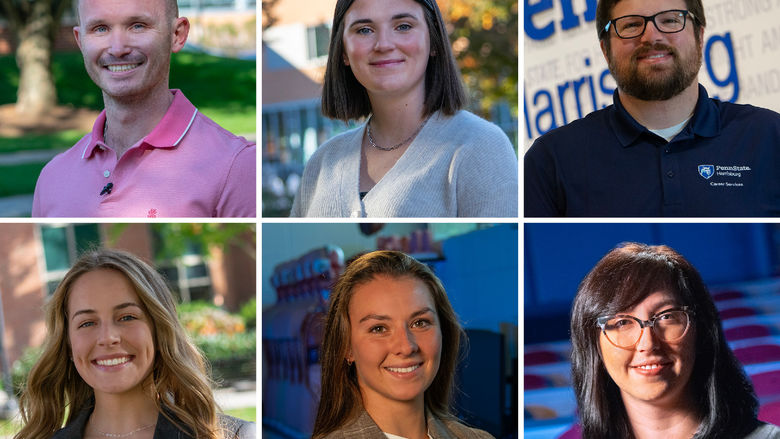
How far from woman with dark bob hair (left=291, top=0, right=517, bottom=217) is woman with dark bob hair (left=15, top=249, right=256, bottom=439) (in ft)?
2.07

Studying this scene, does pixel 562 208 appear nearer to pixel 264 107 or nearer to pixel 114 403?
pixel 264 107

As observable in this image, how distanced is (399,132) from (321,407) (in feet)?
2.96

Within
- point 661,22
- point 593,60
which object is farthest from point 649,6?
point 593,60

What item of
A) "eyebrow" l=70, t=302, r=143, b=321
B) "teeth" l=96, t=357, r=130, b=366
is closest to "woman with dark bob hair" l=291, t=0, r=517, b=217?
"eyebrow" l=70, t=302, r=143, b=321

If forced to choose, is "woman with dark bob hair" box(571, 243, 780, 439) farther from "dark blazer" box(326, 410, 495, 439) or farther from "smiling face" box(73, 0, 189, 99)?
"smiling face" box(73, 0, 189, 99)

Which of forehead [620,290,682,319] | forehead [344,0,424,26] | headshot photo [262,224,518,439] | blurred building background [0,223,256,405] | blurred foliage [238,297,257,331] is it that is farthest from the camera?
blurred foliage [238,297,257,331]

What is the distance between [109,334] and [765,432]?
210 centimetres

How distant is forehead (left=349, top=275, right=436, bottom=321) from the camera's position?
2908 mm

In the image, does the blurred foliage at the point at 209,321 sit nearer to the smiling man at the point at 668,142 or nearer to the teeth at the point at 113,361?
the teeth at the point at 113,361

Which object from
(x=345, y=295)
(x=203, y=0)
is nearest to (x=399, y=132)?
(x=345, y=295)

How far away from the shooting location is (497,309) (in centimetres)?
314

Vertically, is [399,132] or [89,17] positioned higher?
[89,17]

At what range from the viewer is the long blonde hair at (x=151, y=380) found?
2871 mm

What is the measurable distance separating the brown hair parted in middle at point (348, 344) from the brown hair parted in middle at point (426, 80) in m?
0.48
